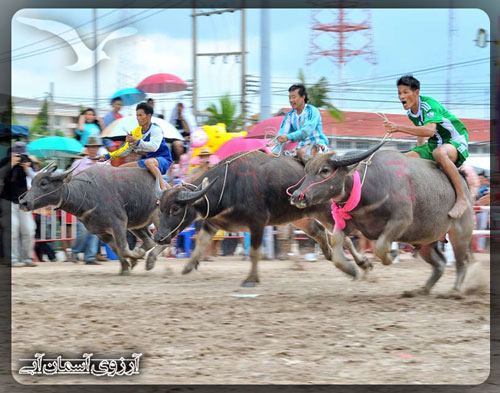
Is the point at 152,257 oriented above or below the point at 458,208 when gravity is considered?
below

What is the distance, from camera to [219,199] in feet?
26.1

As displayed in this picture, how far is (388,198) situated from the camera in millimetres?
6953

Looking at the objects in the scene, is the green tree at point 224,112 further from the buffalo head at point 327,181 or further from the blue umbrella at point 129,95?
the buffalo head at point 327,181

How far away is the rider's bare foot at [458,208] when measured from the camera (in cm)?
732

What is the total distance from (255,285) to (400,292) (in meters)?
1.72

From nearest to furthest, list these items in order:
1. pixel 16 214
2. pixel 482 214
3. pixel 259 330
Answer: pixel 259 330
pixel 16 214
pixel 482 214

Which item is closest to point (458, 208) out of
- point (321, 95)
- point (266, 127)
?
point (266, 127)

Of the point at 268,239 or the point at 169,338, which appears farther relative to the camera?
the point at 268,239

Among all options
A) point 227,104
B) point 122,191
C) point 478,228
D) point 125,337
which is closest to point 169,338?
point 125,337

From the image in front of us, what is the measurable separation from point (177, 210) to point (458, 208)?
319 centimetres

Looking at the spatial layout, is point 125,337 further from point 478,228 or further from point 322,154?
point 478,228

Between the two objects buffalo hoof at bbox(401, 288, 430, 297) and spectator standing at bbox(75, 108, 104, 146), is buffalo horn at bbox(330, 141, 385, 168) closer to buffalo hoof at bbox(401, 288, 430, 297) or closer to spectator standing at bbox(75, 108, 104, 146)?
buffalo hoof at bbox(401, 288, 430, 297)

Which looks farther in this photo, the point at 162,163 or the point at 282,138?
the point at 162,163

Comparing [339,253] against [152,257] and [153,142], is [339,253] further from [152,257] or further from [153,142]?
[153,142]
